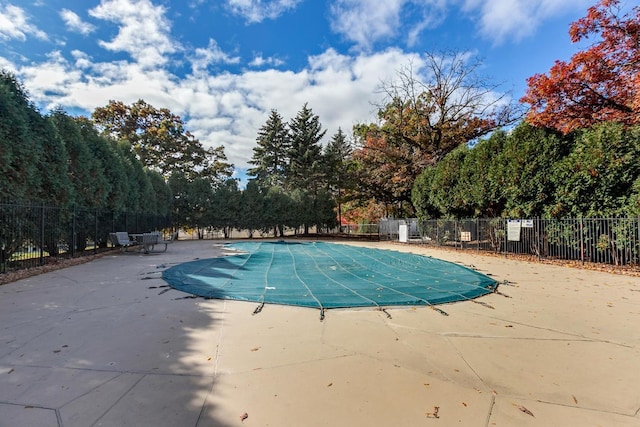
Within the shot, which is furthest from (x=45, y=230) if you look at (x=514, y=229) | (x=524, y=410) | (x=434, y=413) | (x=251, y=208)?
(x=514, y=229)

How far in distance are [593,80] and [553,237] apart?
16.9ft

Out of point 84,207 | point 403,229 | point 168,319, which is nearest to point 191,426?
point 168,319

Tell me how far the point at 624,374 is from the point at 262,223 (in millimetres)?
20613

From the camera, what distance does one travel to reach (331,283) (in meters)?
5.78

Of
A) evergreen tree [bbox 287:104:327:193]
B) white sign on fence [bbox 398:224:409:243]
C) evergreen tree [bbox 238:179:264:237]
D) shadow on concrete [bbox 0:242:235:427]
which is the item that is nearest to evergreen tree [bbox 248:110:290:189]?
evergreen tree [bbox 287:104:327:193]

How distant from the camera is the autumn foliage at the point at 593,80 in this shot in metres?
Answer: 8.84

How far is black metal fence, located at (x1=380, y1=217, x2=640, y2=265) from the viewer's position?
757 centimetres

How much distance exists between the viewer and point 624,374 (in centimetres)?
245

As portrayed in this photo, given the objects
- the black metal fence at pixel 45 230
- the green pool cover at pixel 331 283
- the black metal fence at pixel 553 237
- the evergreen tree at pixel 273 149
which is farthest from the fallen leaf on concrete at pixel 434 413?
the evergreen tree at pixel 273 149

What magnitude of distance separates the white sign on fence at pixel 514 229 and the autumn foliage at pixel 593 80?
315 cm

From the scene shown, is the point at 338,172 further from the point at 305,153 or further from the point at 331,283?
the point at 331,283

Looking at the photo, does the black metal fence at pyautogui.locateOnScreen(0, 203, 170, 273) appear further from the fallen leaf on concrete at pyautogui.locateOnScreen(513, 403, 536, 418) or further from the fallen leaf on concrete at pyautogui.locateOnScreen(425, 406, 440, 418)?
the fallen leaf on concrete at pyautogui.locateOnScreen(513, 403, 536, 418)

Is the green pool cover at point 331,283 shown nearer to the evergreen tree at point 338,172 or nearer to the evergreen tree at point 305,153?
the evergreen tree at point 338,172

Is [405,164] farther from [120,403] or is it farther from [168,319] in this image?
[120,403]
